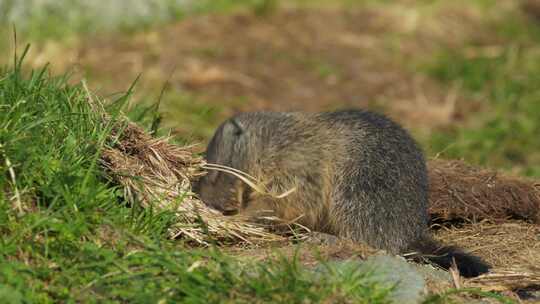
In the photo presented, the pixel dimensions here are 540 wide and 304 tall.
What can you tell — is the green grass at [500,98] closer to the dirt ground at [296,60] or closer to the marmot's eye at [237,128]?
the dirt ground at [296,60]

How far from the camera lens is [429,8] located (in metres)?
12.7

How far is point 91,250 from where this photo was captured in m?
3.44

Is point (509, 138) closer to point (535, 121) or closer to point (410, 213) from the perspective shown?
→ point (535, 121)

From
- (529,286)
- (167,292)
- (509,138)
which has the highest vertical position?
(167,292)

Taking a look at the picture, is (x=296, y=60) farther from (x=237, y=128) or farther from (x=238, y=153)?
(x=238, y=153)

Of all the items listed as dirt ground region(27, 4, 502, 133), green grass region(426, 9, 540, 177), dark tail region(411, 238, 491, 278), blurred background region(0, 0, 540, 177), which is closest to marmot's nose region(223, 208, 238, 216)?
dark tail region(411, 238, 491, 278)

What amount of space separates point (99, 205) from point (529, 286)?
208 cm

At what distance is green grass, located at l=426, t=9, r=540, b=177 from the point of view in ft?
27.3

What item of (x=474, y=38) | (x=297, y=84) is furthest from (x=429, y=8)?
(x=297, y=84)

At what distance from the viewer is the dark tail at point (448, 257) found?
4035 mm

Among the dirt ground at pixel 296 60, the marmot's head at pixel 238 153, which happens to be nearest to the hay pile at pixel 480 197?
the marmot's head at pixel 238 153

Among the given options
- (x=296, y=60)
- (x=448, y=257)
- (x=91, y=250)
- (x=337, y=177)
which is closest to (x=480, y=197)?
(x=448, y=257)

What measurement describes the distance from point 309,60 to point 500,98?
2.39 m

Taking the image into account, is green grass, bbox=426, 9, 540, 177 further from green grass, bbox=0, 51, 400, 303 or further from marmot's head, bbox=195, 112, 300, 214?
green grass, bbox=0, 51, 400, 303
